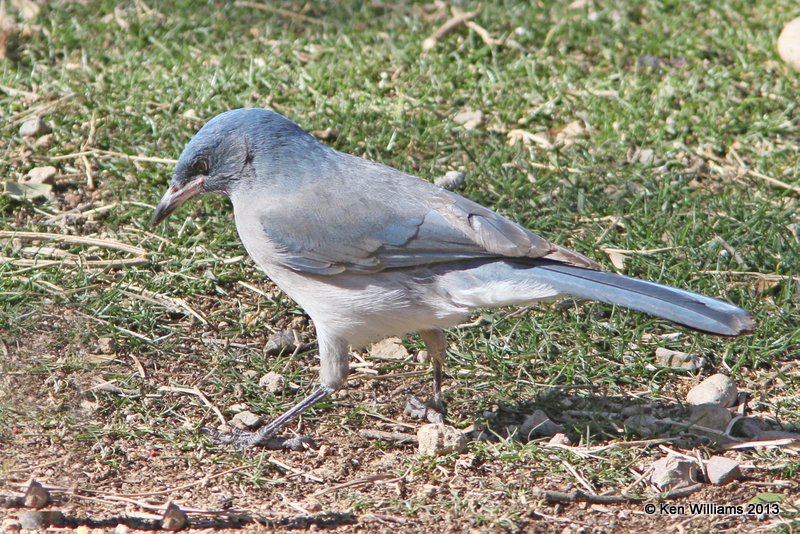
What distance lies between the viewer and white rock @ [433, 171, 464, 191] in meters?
5.97

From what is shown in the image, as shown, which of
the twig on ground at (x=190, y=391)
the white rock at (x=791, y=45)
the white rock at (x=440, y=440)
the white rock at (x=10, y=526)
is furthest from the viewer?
the white rock at (x=791, y=45)

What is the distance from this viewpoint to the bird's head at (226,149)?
15.4 feet

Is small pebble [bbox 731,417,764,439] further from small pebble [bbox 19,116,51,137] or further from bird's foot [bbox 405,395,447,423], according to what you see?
small pebble [bbox 19,116,51,137]

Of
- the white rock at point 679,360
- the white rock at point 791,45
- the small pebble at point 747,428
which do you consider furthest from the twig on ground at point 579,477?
the white rock at point 791,45

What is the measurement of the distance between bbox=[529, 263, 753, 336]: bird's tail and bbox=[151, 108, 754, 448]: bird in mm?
11

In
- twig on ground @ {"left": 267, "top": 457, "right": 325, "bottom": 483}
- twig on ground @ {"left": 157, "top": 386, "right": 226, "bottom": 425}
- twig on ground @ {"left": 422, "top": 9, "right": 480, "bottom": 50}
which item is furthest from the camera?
twig on ground @ {"left": 422, "top": 9, "right": 480, "bottom": 50}

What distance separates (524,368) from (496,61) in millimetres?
2975

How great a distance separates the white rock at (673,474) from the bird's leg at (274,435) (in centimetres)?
140

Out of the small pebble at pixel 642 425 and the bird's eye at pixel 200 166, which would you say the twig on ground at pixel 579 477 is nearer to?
the small pebble at pixel 642 425

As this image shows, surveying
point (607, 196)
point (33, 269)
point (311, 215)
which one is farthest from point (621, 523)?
point (33, 269)

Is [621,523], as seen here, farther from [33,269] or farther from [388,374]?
[33,269]

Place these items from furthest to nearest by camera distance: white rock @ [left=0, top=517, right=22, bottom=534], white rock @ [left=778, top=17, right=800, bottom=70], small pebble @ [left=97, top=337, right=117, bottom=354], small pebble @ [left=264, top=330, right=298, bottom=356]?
white rock @ [left=778, top=17, right=800, bottom=70] → small pebble @ [left=264, top=330, right=298, bottom=356] → small pebble @ [left=97, top=337, right=117, bottom=354] → white rock @ [left=0, top=517, right=22, bottom=534]

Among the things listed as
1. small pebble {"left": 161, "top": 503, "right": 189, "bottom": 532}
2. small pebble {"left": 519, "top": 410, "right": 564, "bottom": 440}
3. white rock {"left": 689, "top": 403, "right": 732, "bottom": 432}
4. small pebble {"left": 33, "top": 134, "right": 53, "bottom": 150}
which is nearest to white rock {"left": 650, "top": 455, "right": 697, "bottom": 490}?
white rock {"left": 689, "top": 403, "right": 732, "bottom": 432}

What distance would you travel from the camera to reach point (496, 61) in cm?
720
